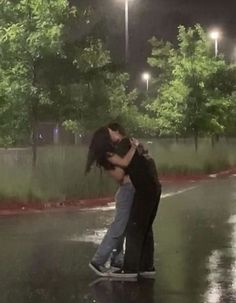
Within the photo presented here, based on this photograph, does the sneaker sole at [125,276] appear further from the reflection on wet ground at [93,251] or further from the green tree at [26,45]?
the green tree at [26,45]

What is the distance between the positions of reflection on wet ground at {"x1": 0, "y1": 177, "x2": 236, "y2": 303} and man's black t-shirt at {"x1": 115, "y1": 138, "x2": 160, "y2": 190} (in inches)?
44.7

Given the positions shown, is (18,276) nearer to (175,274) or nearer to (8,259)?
(8,259)

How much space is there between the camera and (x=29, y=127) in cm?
2022

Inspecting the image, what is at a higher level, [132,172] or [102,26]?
[102,26]

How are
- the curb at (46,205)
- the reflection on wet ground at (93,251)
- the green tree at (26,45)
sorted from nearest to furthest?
the reflection on wet ground at (93,251) < the curb at (46,205) < the green tree at (26,45)

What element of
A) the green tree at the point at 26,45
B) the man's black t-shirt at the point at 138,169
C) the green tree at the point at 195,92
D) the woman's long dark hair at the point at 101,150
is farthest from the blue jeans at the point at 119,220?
the green tree at the point at 195,92

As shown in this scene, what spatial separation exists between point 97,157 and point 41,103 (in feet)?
38.4

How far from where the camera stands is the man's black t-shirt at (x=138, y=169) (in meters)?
8.55

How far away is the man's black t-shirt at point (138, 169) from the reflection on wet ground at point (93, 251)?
1135mm

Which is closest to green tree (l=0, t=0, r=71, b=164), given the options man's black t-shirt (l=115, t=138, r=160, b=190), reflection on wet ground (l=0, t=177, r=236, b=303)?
reflection on wet ground (l=0, t=177, r=236, b=303)

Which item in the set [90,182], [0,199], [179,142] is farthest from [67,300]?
[179,142]

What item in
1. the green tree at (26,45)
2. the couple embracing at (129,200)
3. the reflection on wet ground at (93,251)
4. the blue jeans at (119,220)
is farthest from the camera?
the green tree at (26,45)

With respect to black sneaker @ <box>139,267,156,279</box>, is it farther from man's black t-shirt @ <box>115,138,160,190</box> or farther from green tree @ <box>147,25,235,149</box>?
green tree @ <box>147,25,235,149</box>

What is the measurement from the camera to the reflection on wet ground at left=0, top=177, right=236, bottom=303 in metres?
7.85
